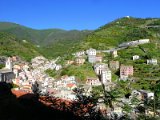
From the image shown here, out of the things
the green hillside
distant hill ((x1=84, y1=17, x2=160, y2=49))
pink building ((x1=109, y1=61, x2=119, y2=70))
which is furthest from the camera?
the green hillside

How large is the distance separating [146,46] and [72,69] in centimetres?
1278

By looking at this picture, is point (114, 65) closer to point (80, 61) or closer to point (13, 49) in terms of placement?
point (80, 61)

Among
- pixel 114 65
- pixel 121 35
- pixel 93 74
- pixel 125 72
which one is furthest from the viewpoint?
pixel 121 35

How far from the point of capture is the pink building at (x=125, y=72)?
4556 cm

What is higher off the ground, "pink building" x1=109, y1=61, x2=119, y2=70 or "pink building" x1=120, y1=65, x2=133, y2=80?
"pink building" x1=109, y1=61, x2=119, y2=70

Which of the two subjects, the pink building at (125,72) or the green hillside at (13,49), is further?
the green hillside at (13,49)

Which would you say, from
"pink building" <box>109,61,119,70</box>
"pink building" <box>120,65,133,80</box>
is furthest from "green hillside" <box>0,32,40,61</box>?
"pink building" <box>120,65,133,80</box>

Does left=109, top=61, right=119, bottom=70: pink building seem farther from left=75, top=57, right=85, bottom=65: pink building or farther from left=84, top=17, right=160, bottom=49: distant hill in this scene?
left=84, top=17, right=160, bottom=49: distant hill

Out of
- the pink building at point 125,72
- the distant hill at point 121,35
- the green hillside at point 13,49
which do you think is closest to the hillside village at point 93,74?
the pink building at point 125,72

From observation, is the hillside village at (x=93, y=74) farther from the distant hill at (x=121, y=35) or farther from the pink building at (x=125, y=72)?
the distant hill at (x=121, y=35)

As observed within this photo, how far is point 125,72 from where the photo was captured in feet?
150

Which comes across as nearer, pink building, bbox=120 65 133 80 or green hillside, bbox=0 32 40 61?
pink building, bbox=120 65 133 80

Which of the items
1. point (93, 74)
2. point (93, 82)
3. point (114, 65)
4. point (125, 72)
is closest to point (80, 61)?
point (93, 74)

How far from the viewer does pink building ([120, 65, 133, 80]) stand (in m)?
45.6
